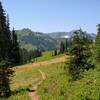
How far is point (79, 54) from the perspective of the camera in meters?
37.7

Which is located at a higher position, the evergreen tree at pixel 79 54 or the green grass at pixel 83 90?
the evergreen tree at pixel 79 54

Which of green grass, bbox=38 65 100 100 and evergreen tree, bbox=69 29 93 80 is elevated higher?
evergreen tree, bbox=69 29 93 80

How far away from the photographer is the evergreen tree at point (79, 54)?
120ft

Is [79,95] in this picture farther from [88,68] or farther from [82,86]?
[88,68]

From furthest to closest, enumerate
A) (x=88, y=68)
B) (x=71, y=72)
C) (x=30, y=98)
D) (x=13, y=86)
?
(x=13, y=86)
(x=88, y=68)
(x=71, y=72)
(x=30, y=98)

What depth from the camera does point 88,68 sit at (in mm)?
38219

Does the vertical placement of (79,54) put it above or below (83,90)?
above

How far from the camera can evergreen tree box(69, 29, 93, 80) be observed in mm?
36531

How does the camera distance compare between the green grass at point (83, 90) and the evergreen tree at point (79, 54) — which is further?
the evergreen tree at point (79, 54)

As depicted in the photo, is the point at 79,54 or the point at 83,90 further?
the point at 79,54

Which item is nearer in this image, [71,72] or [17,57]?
[71,72]

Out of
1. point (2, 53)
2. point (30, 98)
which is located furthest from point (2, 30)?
point (30, 98)

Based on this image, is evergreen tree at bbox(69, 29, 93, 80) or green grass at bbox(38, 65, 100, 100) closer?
green grass at bbox(38, 65, 100, 100)

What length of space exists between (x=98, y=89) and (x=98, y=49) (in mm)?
15500
